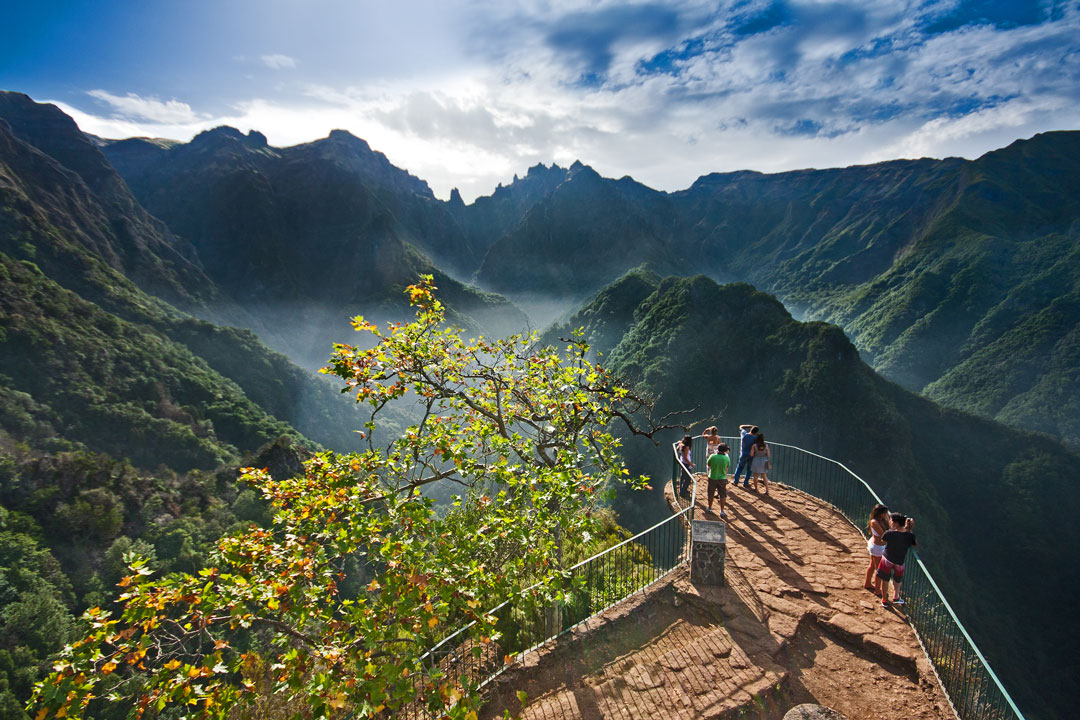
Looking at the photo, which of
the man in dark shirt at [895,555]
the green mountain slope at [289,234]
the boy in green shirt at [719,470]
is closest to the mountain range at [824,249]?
the green mountain slope at [289,234]

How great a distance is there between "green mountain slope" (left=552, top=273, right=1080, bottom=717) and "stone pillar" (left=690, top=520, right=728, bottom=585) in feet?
124

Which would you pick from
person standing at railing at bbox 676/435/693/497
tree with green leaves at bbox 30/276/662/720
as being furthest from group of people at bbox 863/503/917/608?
tree with green leaves at bbox 30/276/662/720

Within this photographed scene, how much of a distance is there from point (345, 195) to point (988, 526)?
6937 inches

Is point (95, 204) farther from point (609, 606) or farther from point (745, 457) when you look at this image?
point (609, 606)

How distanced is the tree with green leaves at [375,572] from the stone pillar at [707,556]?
1.50 m

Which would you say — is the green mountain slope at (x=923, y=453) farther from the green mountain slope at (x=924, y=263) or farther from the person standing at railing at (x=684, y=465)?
the person standing at railing at (x=684, y=465)

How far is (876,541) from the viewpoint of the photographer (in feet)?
26.7

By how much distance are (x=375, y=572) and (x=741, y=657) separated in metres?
5.40

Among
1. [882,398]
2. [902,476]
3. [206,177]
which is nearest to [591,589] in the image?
[902,476]

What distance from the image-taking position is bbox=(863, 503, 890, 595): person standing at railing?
8.09 metres

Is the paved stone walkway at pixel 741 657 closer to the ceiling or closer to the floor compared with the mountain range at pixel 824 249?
closer to the floor

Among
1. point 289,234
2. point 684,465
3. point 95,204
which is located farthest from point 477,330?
point 684,465

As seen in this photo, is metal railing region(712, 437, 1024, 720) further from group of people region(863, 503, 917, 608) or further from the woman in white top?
the woman in white top

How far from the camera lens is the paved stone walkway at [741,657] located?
20.7 feet
